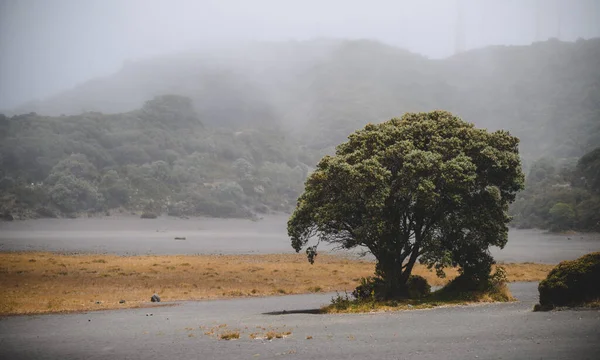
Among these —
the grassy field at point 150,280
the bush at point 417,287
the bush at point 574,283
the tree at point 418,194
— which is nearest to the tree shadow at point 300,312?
the tree at point 418,194

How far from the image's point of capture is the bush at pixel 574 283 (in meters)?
26.2

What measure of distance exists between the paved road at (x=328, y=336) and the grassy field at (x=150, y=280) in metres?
9.37

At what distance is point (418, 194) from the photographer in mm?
33844

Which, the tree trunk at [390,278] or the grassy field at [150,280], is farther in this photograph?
the grassy field at [150,280]


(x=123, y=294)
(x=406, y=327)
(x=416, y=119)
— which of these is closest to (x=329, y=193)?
(x=416, y=119)

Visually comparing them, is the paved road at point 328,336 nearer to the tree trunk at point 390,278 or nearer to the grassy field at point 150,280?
the tree trunk at point 390,278

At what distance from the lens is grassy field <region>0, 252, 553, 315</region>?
43106mm

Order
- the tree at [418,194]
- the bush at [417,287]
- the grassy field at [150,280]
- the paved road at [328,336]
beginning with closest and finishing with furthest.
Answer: the paved road at [328,336]
the tree at [418,194]
the bush at [417,287]
the grassy field at [150,280]

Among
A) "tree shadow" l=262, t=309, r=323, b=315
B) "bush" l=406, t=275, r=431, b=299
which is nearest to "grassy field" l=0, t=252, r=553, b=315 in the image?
"tree shadow" l=262, t=309, r=323, b=315

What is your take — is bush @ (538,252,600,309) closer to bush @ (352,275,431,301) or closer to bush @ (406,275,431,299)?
bush @ (352,275,431,301)

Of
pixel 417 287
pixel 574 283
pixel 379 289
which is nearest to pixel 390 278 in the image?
pixel 379 289

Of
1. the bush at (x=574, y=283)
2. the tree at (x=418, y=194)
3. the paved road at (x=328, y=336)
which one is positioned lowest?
the paved road at (x=328, y=336)

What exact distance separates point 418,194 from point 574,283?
10549 millimetres

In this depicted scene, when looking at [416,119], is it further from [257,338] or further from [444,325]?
[257,338]
